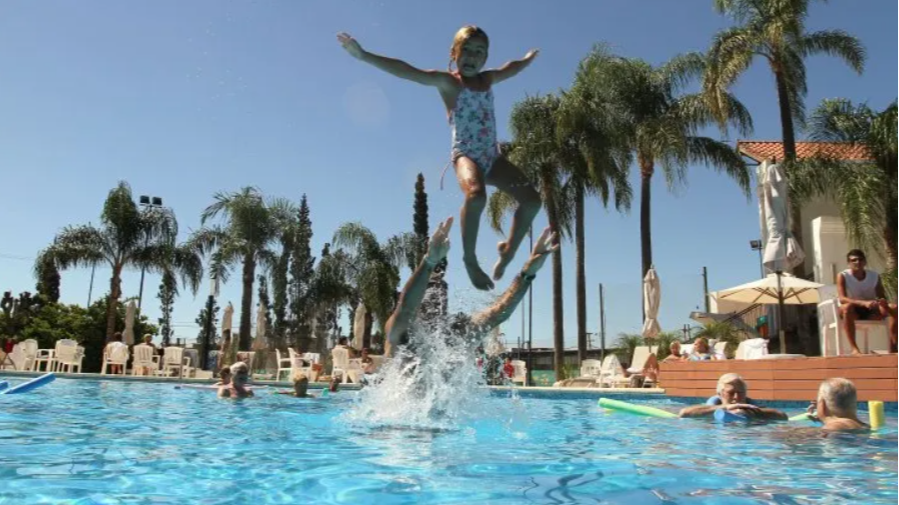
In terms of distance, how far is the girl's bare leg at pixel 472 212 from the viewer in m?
4.90

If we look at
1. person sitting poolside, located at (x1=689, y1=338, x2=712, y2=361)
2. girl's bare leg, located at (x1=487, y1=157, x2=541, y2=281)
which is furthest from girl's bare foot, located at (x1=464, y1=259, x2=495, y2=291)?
person sitting poolside, located at (x1=689, y1=338, x2=712, y2=361)

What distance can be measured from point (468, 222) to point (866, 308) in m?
5.12

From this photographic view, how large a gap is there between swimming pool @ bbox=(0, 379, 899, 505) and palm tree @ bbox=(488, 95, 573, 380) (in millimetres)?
14116

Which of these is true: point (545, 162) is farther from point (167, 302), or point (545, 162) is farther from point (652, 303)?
point (167, 302)

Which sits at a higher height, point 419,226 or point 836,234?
point 419,226

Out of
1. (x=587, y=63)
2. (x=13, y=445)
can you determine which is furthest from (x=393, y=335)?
(x=587, y=63)

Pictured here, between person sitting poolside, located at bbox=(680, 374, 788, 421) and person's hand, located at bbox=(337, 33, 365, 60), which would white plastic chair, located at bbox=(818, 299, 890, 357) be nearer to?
person sitting poolside, located at bbox=(680, 374, 788, 421)

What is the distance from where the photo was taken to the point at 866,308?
7.56m

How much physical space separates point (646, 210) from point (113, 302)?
58.4 ft

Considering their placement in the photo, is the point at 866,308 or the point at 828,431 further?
the point at 866,308

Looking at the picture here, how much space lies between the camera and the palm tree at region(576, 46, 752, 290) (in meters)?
20.5

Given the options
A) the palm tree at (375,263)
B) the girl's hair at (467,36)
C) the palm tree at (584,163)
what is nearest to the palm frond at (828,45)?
the palm tree at (584,163)

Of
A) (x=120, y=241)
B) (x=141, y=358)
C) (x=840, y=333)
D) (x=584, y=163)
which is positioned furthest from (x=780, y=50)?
(x=120, y=241)

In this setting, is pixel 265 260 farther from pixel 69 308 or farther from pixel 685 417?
pixel 685 417
